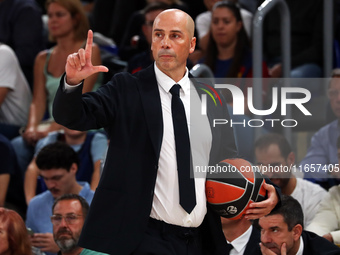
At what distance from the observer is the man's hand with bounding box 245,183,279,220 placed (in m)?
3.40

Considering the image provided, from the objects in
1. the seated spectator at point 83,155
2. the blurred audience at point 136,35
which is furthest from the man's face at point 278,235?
the blurred audience at point 136,35

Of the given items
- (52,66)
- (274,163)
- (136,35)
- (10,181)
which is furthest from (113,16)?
(274,163)

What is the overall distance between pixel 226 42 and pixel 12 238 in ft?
8.19

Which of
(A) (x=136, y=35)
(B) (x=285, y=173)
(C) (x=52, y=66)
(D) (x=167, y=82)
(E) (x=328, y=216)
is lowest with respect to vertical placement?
(E) (x=328, y=216)

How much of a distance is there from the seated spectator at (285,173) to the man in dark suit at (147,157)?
1.43m

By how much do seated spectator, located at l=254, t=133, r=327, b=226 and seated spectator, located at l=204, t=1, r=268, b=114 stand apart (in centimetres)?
121

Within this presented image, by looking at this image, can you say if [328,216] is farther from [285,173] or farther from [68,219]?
[68,219]

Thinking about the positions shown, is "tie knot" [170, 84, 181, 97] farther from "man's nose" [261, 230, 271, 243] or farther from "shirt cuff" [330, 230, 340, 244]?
"shirt cuff" [330, 230, 340, 244]

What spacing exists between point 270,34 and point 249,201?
11.2 ft

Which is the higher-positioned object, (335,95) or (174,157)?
(335,95)

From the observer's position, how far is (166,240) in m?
3.22

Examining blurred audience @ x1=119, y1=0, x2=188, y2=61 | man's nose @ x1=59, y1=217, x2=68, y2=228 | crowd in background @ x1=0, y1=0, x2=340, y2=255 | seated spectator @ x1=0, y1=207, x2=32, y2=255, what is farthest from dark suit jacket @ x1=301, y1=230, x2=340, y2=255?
blurred audience @ x1=119, y1=0, x2=188, y2=61

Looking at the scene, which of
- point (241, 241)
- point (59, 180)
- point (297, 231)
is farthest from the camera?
point (59, 180)

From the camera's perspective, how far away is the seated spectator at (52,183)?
17.3ft
